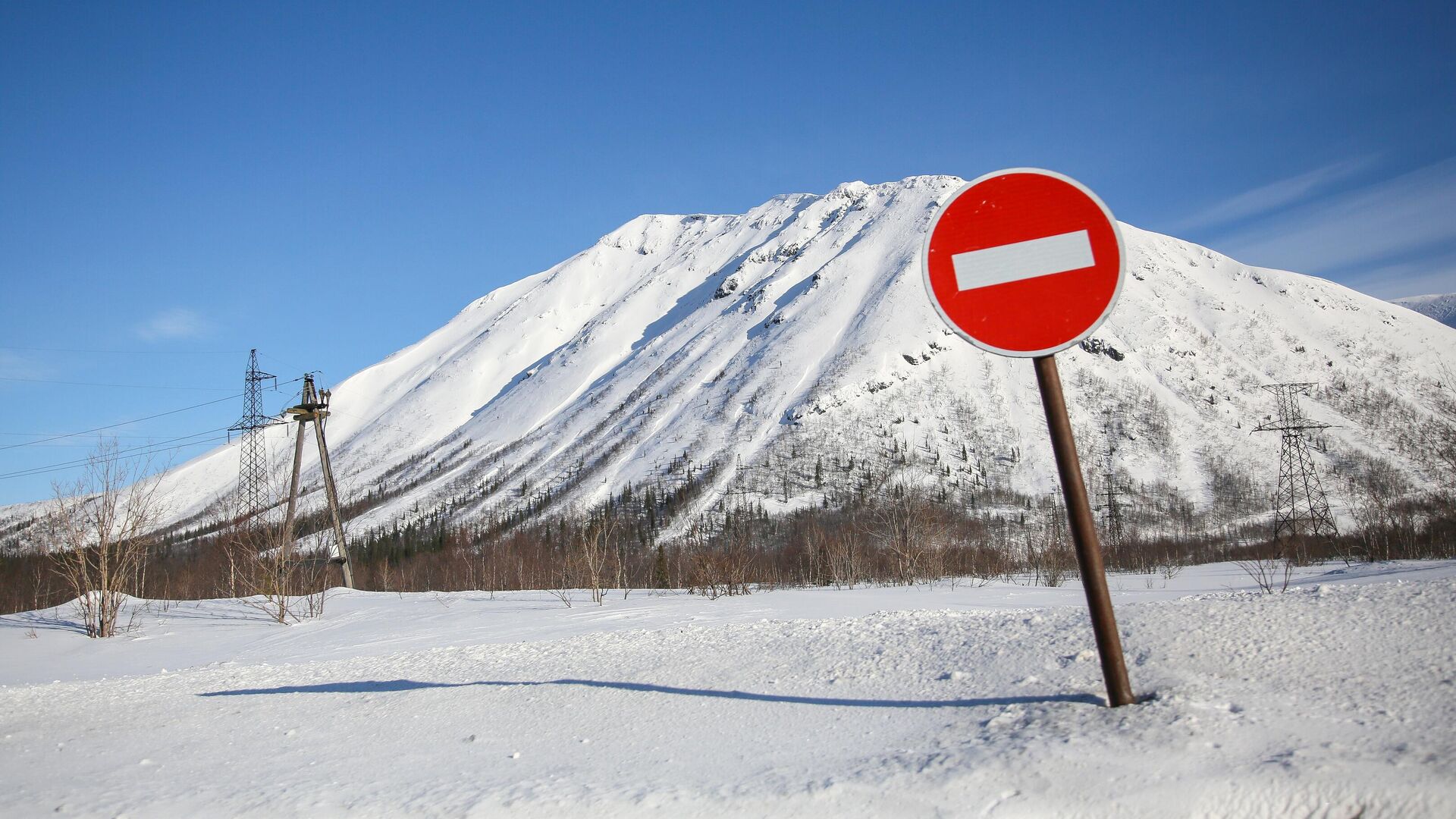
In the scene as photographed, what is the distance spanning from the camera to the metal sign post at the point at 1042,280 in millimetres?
3283

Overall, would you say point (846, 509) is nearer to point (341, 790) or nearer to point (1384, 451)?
point (1384, 451)

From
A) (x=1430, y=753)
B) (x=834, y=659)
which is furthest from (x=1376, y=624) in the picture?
(x=834, y=659)

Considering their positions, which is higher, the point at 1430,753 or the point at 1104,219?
the point at 1104,219

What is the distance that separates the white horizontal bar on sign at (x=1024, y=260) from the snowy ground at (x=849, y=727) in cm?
167

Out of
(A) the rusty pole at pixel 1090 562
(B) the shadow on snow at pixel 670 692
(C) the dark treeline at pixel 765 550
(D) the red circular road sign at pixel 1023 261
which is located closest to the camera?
(A) the rusty pole at pixel 1090 562

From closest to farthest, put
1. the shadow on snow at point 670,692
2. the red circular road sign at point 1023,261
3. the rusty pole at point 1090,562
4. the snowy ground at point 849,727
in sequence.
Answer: the snowy ground at point 849,727 → the rusty pole at point 1090,562 → the red circular road sign at point 1023,261 → the shadow on snow at point 670,692

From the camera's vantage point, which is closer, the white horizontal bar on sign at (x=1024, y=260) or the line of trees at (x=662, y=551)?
the white horizontal bar on sign at (x=1024, y=260)

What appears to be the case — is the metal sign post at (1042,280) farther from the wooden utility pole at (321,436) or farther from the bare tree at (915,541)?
the wooden utility pole at (321,436)

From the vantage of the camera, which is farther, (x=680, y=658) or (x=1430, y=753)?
(x=680, y=658)

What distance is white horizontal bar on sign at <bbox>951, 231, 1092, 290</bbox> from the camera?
340 cm

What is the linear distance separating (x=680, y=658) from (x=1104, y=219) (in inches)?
137

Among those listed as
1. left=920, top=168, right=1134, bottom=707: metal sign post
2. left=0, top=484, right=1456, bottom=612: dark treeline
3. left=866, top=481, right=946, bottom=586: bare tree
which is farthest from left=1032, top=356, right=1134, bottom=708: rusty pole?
left=866, top=481, right=946, bottom=586: bare tree

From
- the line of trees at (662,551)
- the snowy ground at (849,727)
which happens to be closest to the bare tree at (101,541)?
the line of trees at (662,551)

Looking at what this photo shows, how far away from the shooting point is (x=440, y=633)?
13305 millimetres
